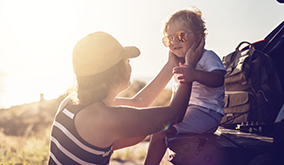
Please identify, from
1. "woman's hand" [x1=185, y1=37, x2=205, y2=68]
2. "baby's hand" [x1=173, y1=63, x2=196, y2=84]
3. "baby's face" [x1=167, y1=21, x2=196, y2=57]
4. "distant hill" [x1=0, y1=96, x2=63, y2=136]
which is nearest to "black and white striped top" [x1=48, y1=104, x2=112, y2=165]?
"baby's hand" [x1=173, y1=63, x2=196, y2=84]

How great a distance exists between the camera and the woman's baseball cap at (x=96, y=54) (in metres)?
1.98

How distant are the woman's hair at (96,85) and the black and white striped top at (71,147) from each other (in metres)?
0.08

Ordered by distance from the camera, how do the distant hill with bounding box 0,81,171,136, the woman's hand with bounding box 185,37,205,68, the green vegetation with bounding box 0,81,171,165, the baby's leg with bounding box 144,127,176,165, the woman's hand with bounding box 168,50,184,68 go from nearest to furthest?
the woman's hand with bounding box 185,37,205,68
the baby's leg with bounding box 144,127,176,165
the woman's hand with bounding box 168,50,184,68
the green vegetation with bounding box 0,81,171,165
the distant hill with bounding box 0,81,171,136

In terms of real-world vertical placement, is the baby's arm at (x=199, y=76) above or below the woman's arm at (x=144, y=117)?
above

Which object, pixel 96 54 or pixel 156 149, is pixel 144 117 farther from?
pixel 156 149

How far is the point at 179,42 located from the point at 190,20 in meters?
0.26

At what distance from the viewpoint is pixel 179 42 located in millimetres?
2783

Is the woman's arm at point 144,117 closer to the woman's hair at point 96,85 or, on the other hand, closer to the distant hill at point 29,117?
the woman's hair at point 96,85

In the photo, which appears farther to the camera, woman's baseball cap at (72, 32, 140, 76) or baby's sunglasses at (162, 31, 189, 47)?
baby's sunglasses at (162, 31, 189, 47)

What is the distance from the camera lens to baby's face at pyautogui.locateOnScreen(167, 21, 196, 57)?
2750mm

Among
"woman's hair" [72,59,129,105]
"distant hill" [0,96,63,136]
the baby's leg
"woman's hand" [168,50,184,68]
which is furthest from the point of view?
"distant hill" [0,96,63,136]

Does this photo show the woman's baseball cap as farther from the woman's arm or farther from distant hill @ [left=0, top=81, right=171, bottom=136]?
distant hill @ [left=0, top=81, right=171, bottom=136]

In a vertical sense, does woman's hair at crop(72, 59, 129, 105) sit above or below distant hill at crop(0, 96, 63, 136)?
above

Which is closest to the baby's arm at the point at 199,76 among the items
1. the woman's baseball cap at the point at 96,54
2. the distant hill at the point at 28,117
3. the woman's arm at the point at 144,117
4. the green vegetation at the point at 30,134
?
the woman's arm at the point at 144,117
